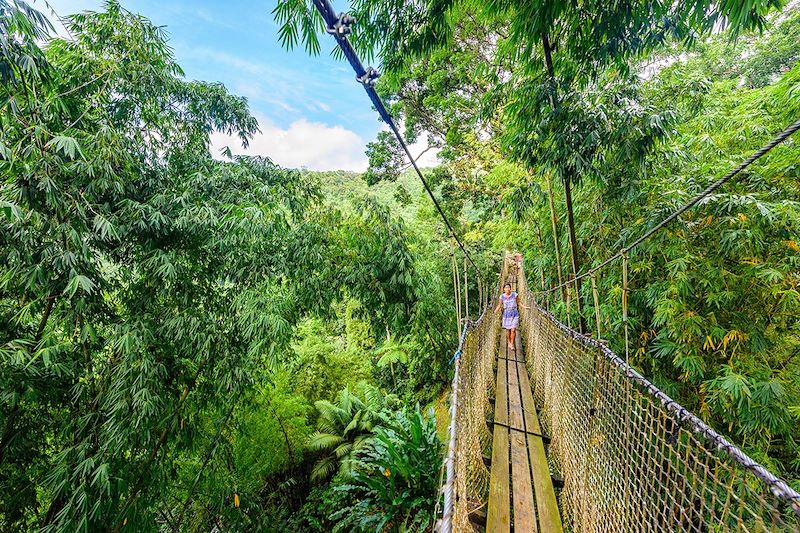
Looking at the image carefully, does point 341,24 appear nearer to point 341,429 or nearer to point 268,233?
point 268,233

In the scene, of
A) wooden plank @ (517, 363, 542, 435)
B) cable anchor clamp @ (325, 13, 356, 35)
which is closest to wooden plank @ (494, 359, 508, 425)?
wooden plank @ (517, 363, 542, 435)

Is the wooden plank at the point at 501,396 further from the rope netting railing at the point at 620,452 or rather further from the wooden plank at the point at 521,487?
the rope netting railing at the point at 620,452

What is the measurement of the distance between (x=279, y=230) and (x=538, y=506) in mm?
2390

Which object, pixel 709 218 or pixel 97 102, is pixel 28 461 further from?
pixel 709 218

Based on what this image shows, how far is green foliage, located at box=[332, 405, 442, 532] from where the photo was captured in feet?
8.63

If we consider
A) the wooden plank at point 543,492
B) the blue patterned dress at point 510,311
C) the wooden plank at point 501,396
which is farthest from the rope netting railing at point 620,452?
the blue patterned dress at point 510,311

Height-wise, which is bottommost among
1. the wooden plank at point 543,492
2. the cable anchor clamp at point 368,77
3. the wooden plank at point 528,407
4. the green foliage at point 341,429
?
the green foliage at point 341,429

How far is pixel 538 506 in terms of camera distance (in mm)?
1387

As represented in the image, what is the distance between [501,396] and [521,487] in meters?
1.01

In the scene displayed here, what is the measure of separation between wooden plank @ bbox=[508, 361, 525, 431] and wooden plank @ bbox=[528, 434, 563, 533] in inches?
6.7

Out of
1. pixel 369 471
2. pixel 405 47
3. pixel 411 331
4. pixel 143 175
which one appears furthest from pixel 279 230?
pixel 369 471

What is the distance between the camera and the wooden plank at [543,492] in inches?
51.8

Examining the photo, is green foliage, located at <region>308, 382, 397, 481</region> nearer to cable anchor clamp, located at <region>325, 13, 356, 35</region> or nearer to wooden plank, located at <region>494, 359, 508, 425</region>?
wooden plank, located at <region>494, 359, 508, 425</region>

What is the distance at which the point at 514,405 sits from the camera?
2318 mm
